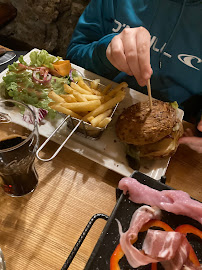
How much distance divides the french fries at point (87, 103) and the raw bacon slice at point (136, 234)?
68 cm

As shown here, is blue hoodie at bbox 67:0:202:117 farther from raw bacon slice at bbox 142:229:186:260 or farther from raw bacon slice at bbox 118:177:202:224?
raw bacon slice at bbox 142:229:186:260

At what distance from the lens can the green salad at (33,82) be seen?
181 cm

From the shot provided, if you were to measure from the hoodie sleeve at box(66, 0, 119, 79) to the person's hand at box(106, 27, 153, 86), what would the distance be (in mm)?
330

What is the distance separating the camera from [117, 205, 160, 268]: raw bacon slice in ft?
2.72

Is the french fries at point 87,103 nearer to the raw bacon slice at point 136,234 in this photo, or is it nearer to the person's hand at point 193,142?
the person's hand at point 193,142

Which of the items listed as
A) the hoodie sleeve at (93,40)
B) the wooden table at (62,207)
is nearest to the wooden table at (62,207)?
the wooden table at (62,207)

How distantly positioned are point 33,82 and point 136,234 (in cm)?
141

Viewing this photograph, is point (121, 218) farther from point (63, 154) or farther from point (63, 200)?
point (63, 154)

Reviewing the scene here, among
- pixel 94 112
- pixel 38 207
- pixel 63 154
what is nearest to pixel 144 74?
pixel 94 112

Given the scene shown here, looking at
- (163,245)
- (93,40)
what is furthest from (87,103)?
(163,245)

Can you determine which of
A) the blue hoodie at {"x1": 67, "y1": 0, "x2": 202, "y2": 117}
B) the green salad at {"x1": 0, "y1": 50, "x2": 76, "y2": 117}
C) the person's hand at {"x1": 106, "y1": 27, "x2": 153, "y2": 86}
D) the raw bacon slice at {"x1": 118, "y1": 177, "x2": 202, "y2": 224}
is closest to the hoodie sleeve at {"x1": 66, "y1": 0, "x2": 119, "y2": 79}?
the blue hoodie at {"x1": 67, "y1": 0, "x2": 202, "y2": 117}

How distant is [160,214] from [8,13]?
3.29 m

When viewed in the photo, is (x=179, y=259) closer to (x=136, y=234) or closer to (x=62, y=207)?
(x=136, y=234)

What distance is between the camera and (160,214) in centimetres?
96
